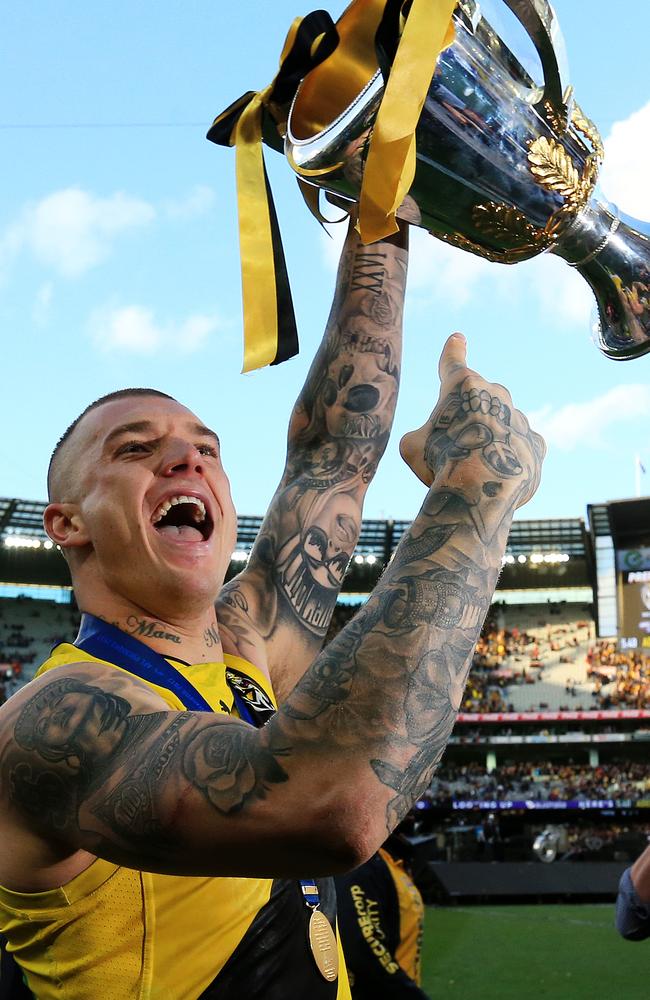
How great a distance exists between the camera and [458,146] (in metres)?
1.88

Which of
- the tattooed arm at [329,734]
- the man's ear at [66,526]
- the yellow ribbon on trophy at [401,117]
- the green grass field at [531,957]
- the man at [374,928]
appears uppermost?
the yellow ribbon on trophy at [401,117]

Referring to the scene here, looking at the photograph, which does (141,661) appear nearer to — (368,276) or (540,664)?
(368,276)

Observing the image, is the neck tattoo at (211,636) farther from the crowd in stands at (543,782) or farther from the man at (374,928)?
the crowd in stands at (543,782)

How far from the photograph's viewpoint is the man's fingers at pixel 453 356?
1490mm

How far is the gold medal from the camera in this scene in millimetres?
1815

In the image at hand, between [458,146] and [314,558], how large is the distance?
99 centimetres

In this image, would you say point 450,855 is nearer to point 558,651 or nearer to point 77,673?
point 558,651

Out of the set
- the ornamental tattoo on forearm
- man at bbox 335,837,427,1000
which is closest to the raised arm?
the ornamental tattoo on forearm

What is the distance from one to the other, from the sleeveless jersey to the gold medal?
0.02 m

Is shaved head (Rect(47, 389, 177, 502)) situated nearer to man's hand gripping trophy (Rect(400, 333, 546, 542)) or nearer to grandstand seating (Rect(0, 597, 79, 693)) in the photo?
man's hand gripping trophy (Rect(400, 333, 546, 542))

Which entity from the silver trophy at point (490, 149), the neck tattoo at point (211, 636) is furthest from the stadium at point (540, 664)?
the silver trophy at point (490, 149)

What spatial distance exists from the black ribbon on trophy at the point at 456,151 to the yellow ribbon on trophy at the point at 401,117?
73 millimetres

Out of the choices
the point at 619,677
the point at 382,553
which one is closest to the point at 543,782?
the point at 619,677

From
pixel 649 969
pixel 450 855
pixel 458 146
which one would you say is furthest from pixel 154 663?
pixel 450 855
